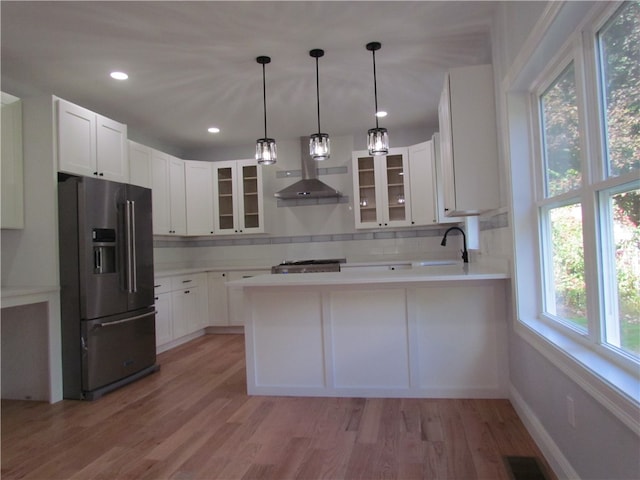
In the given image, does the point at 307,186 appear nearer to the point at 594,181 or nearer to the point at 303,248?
the point at 303,248

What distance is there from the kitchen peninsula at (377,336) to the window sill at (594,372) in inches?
26.3

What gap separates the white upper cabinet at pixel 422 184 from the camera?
488 cm

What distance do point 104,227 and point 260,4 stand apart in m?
2.08

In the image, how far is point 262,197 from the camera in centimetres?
543

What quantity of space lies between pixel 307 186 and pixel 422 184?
1.41 metres

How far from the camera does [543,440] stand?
2047mm

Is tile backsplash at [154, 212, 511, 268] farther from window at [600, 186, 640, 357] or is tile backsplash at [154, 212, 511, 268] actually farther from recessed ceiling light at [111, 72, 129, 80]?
window at [600, 186, 640, 357]

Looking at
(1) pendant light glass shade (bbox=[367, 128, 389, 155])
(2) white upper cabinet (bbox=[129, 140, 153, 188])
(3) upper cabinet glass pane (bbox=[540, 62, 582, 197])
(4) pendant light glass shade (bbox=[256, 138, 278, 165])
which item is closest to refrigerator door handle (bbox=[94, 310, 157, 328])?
(2) white upper cabinet (bbox=[129, 140, 153, 188])

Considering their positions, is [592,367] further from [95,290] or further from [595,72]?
[95,290]

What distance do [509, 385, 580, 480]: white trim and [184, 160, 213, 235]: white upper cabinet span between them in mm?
4134

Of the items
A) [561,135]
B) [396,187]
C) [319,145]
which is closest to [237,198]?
[396,187]

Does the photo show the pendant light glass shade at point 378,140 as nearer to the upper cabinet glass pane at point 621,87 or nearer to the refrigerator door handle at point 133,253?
the upper cabinet glass pane at point 621,87

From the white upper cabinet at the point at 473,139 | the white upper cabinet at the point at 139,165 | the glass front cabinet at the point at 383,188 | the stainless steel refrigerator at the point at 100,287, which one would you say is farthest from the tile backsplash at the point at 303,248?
the white upper cabinet at the point at 473,139

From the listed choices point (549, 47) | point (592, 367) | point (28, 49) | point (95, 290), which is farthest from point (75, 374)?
point (549, 47)
